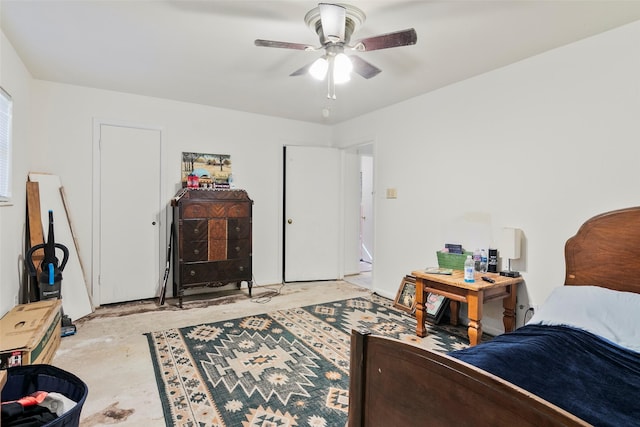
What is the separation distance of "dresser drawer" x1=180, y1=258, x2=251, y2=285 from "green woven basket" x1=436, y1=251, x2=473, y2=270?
2.33 metres

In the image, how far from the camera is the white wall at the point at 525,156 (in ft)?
7.72

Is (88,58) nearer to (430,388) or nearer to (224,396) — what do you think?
(224,396)

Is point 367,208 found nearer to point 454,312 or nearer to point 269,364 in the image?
point 454,312

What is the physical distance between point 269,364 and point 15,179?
8.90ft

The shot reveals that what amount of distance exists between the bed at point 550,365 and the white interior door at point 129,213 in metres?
3.63

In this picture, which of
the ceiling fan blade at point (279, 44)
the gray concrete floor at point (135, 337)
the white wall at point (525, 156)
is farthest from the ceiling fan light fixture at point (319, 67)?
the gray concrete floor at point (135, 337)

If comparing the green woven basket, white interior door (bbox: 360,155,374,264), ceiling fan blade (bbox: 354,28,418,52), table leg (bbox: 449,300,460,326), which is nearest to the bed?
the green woven basket

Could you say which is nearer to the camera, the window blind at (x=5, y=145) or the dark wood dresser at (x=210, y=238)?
the window blind at (x=5, y=145)

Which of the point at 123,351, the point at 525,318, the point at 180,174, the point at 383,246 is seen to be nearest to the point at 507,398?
the point at 525,318

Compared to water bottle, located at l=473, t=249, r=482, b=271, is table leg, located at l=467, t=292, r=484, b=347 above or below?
below

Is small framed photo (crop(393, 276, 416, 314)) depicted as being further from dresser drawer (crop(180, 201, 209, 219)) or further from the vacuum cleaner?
the vacuum cleaner

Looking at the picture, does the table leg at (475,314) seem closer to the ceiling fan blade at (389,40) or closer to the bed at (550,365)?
the bed at (550,365)

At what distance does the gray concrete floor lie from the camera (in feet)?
6.51

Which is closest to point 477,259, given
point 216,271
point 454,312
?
point 454,312
